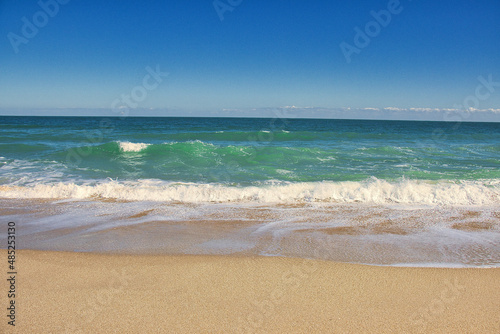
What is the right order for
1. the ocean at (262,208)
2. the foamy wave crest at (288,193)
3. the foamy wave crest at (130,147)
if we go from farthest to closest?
the foamy wave crest at (130,147), the foamy wave crest at (288,193), the ocean at (262,208)

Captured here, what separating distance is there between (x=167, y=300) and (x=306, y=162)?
35.6 ft

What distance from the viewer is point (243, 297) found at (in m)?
3.05

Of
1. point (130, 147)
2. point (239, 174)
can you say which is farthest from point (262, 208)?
point (130, 147)

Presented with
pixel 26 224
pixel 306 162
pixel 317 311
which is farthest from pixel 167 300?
pixel 306 162

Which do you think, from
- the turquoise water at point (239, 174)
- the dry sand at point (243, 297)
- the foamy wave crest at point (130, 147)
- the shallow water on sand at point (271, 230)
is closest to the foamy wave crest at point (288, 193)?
the turquoise water at point (239, 174)

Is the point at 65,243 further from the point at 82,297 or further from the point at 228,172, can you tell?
the point at 228,172

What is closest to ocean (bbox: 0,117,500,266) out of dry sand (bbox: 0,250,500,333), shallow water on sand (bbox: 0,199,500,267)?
shallow water on sand (bbox: 0,199,500,267)

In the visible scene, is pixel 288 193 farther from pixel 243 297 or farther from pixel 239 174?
pixel 243 297

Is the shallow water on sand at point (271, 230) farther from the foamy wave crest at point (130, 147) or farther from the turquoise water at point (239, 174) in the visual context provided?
the foamy wave crest at point (130, 147)

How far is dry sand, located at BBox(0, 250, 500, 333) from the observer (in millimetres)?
2643

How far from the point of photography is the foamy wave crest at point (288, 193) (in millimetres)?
7430

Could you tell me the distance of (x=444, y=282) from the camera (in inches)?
136

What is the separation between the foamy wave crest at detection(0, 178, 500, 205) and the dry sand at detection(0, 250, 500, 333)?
3.57m

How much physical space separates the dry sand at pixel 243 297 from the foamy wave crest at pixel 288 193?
3573mm
